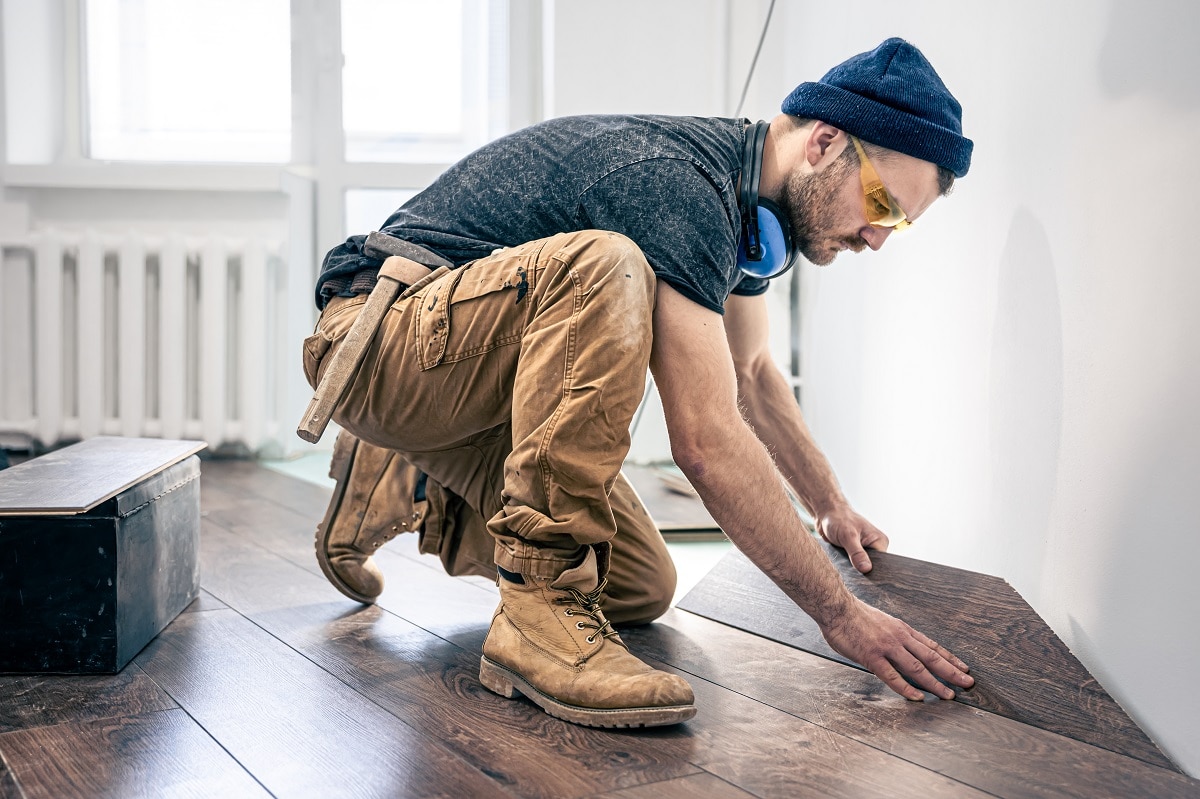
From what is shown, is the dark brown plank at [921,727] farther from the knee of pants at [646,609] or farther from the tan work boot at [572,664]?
the tan work boot at [572,664]

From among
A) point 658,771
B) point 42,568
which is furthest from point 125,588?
point 658,771

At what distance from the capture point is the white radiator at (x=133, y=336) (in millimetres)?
3438

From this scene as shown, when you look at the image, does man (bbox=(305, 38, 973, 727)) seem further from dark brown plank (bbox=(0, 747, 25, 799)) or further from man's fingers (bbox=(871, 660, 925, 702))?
dark brown plank (bbox=(0, 747, 25, 799))

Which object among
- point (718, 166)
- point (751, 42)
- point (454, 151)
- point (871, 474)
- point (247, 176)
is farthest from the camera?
point (454, 151)

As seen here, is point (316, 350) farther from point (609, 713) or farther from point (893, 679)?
point (893, 679)

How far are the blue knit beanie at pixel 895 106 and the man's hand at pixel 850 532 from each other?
520 millimetres

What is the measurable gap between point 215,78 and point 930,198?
303 cm

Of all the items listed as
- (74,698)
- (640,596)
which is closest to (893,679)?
(640,596)

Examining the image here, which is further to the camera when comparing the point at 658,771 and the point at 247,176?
the point at 247,176

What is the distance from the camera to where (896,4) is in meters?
2.05

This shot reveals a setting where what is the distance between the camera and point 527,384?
121 centimetres

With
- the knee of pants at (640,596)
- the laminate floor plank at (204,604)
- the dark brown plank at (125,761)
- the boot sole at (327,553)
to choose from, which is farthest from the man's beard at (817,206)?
the laminate floor plank at (204,604)

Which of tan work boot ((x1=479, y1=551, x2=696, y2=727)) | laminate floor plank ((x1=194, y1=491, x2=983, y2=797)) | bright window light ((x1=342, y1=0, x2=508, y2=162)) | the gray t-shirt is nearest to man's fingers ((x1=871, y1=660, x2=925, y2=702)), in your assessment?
laminate floor plank ((x1=194, y1=491, x2=983, y2=797))

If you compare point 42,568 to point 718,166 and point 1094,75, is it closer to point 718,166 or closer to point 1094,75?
point 718,166
